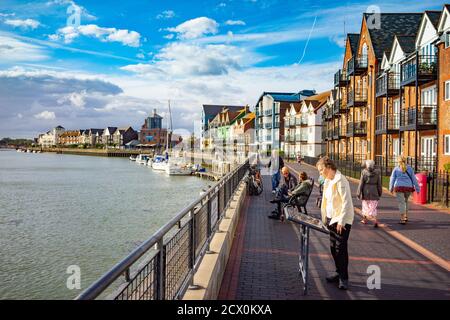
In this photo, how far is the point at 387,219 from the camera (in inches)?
486

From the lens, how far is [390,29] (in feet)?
117

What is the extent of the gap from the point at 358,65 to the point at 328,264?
3222 centimetres

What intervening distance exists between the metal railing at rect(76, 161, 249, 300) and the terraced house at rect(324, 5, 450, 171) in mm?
20402

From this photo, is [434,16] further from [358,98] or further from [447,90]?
[358,98]

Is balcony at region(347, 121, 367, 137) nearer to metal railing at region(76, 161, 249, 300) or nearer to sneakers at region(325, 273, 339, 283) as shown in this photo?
sneakers at region(325, 273, 339, 283)

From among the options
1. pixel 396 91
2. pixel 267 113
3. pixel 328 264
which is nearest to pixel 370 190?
pixel 328 264

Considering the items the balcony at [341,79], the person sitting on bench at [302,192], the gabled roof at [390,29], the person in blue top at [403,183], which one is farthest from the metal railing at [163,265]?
the balcony at [341,79]

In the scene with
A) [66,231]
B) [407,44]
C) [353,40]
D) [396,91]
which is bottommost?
[66,231]

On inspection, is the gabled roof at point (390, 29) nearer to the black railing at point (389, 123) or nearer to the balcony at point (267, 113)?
the black railing at point (389, 123)

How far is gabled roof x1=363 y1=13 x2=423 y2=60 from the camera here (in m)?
34.5

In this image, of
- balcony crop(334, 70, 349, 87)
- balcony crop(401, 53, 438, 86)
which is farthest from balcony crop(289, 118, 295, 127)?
balcony crop(401, 53, 438, 86)

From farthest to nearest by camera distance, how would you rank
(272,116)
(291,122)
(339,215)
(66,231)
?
(272,116), (291,122), (66,231), (339,215)

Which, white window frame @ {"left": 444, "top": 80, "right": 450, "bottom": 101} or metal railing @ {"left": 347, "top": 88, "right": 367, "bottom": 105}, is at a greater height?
metal railing @ {"left": 347, "top": 88, "right": 367, "bottom": 105}

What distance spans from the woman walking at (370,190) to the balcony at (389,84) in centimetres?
1900
